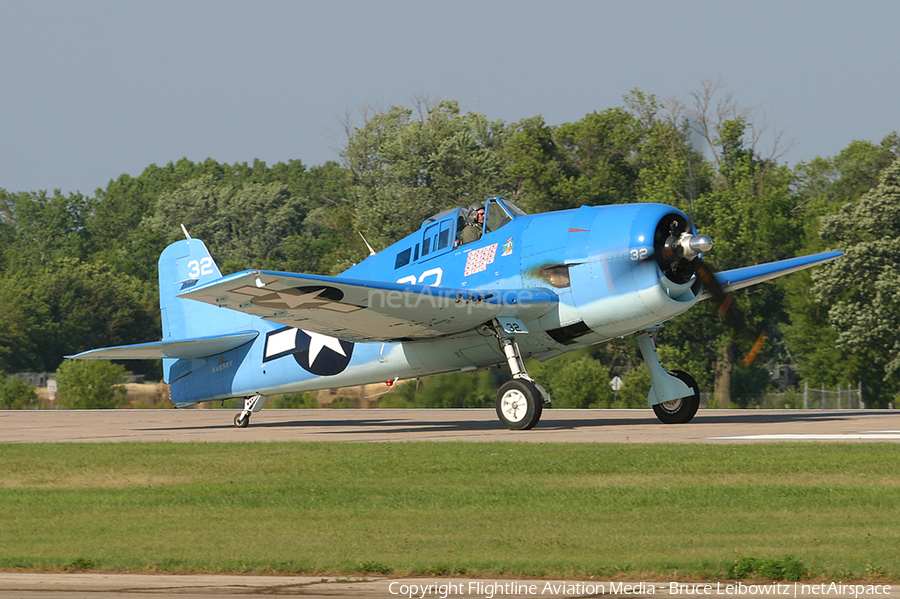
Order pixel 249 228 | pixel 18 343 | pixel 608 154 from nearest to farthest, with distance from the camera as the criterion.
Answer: pixel 608 154 → pixel 18 343 → pixel 249 228

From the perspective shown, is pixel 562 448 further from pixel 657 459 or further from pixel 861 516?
pixel 861 516

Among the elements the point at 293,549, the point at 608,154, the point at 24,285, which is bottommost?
Result: the point at 293,549

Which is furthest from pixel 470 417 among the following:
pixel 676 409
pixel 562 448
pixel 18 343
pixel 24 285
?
pixel 24 285

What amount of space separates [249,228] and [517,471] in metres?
85.7

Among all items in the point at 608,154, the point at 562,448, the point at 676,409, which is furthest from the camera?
the point at 608,154

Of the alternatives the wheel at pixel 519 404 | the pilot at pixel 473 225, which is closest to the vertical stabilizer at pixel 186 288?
the pilot at pixel 473 225

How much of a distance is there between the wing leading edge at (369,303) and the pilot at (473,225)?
108cm

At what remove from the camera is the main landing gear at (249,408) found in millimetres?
20906

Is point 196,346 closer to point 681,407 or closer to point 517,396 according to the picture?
point 517,396

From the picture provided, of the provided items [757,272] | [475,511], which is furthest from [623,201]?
[475,511]

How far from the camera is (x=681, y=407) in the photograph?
17.9m

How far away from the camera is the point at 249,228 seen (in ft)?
309

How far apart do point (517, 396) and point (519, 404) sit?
0.46 ft

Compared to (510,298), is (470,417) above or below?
below
